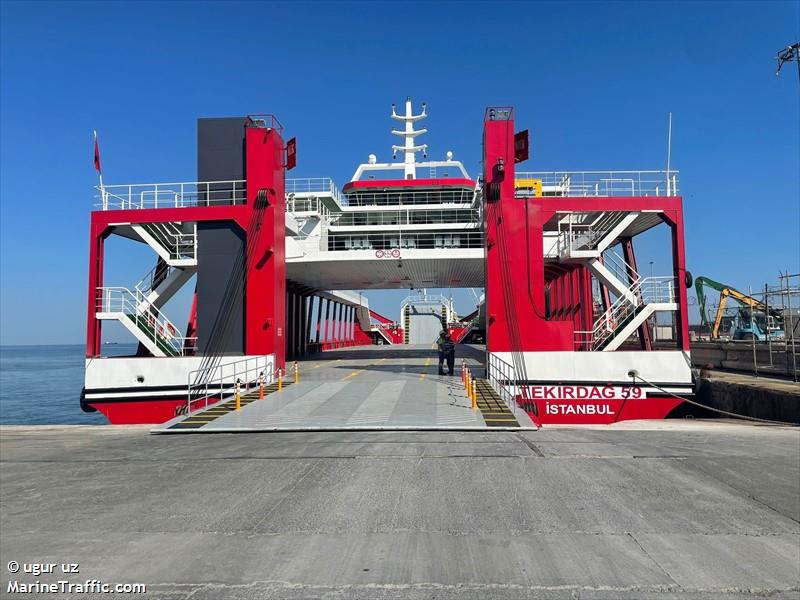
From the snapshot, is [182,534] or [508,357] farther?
[508,357]

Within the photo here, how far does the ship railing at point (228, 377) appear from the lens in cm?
1650

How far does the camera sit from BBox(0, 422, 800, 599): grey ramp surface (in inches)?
172

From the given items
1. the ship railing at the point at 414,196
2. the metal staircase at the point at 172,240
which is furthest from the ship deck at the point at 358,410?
the ship railing at the point at 414,196

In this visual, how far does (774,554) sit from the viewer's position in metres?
4.91

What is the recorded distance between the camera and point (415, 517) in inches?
225

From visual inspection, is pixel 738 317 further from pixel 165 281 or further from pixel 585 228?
pixel 165 281

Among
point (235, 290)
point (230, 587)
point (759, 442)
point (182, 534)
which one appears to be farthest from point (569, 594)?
point (235, 290)

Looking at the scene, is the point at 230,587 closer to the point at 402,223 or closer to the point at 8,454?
the point at 8,454

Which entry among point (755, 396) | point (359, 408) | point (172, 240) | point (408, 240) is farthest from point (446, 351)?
point (172, 240)

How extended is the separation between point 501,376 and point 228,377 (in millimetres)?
8316

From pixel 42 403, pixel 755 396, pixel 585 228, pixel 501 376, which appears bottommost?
pixel 42 403

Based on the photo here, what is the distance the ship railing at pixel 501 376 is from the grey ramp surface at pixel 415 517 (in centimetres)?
609

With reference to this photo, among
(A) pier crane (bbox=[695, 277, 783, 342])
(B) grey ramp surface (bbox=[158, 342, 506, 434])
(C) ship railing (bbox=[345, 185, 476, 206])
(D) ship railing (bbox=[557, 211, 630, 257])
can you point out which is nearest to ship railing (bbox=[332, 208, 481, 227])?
(C) ship railing (bbox=[345, 185, 476, 206])

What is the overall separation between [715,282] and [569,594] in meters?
48.2
